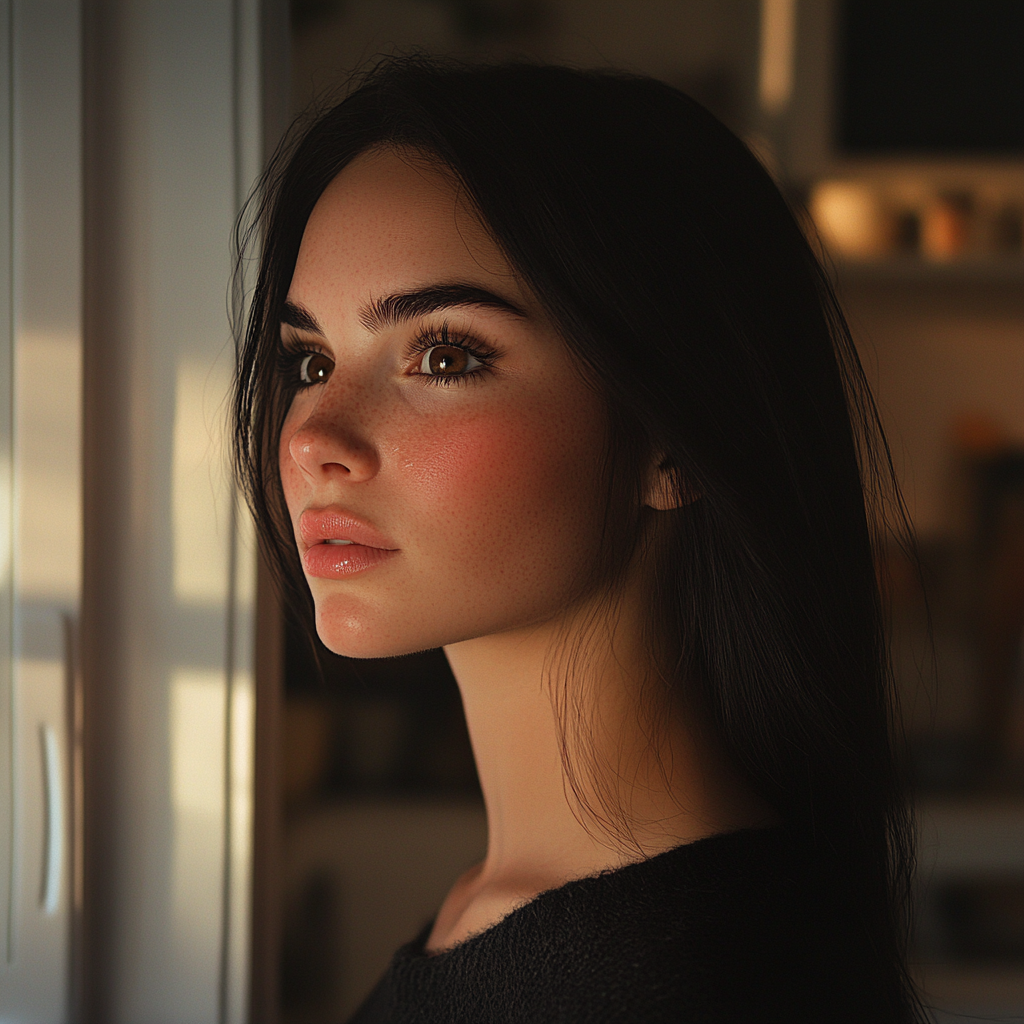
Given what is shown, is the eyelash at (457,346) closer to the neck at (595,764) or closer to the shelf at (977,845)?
the neck at (595,764)

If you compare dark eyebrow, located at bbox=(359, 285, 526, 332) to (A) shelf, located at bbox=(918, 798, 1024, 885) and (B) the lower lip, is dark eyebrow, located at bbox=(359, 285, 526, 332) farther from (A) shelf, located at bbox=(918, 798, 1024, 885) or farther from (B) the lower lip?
(A) shelf, located at bbox=(918, 798, 1024, 885)

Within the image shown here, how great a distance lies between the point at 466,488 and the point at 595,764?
24 centimetres

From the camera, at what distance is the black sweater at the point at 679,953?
0.52 m

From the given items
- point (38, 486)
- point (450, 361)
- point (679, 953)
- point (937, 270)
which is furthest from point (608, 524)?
point (937, 270)

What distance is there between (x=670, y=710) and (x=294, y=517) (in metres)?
0.33

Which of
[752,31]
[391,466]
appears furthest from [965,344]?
[391,466]

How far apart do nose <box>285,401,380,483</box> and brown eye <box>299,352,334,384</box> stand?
12 cm

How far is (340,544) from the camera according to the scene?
0.62 metres

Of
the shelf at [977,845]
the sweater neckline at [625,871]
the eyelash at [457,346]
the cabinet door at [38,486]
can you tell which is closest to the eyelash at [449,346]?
the eyelash at [457,346]

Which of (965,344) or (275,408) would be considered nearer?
(275,408)

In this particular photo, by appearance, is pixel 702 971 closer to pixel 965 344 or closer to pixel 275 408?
pixel 275 408

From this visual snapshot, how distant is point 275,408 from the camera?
83 cm

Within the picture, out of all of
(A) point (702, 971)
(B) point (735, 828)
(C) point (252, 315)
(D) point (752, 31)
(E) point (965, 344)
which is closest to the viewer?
(A) point (702, 971)

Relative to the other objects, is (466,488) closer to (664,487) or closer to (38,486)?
(664,487)
